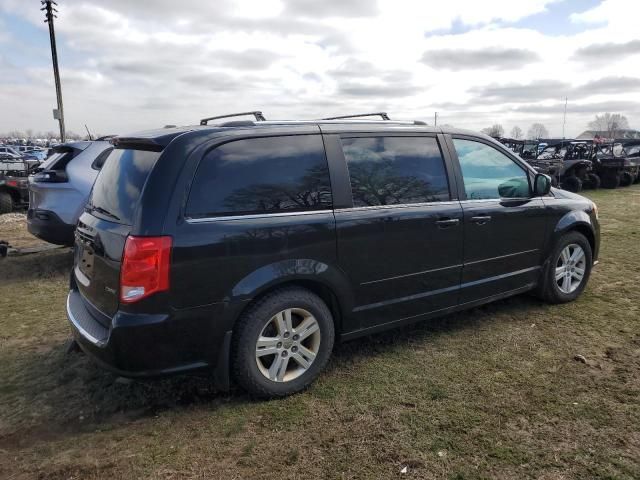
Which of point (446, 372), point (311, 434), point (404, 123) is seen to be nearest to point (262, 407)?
point (311, 434)

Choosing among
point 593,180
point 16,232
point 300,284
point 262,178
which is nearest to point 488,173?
point 300,284

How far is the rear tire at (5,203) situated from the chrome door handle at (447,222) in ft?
35.4

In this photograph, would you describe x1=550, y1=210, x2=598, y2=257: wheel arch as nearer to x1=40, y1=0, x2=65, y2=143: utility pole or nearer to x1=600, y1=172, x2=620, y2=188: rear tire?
x1=600, y1=172, x2=620, y2=188: rear tire

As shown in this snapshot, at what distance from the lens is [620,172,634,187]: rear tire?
56.8 feet

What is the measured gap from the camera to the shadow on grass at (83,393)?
303 centimetres

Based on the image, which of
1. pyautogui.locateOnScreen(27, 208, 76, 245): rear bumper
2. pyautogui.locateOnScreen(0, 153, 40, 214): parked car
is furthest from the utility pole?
pyautogui.locateOnScreen(27, 208, 76, 245): rear bumper

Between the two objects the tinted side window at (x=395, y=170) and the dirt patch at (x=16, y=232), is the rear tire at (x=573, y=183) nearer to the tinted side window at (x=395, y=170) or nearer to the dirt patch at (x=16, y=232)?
the tinted side window at (x=395, y=170)

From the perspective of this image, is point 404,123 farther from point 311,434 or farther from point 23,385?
point 23,385

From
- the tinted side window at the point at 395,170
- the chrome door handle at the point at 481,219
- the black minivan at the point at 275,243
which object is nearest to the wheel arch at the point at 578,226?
the black minivan at the point at 275,243

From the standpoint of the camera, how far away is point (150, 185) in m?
2.82

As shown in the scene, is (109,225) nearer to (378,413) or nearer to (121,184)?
(121,184)

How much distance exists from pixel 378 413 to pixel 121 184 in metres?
2.10

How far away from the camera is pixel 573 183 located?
1586 cm

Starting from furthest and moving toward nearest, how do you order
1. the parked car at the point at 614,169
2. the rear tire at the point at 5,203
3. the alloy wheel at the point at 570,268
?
the parked car at the point at 614,169, the rear tire at the point at 5,203, the alloy wheel at the point at 570,268
